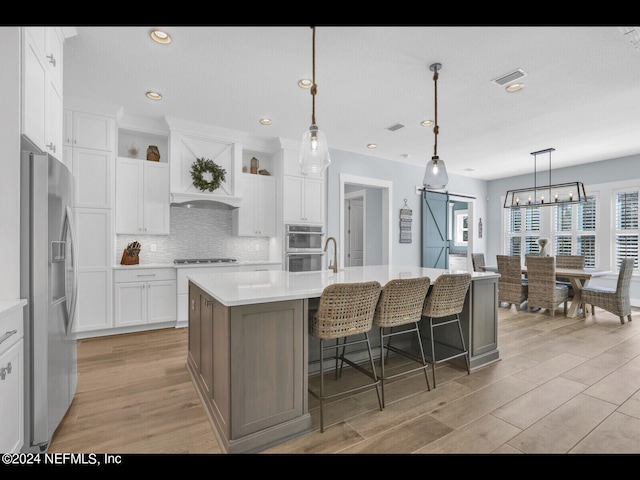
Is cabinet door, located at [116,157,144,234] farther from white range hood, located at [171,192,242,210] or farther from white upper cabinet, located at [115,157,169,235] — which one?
white range hood, located at [171,192,242,210]

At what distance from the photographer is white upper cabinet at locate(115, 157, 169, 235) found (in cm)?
411

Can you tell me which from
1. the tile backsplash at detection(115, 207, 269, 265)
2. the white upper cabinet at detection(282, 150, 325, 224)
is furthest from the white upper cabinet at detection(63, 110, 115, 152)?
the white upper cabinet at detection(282, 150, 325, 224)

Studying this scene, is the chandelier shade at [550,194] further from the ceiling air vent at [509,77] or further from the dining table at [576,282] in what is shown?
the ceiling air vent at [509,77]

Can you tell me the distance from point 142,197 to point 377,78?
3233 mm

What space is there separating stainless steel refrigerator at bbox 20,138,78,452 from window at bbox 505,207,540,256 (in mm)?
8027

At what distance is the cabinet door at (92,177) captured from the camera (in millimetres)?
3770

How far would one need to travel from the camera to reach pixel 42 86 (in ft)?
6.68

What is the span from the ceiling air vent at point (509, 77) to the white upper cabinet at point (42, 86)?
3633 mm

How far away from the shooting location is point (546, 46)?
2.62 m

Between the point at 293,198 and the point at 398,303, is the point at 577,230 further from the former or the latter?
the point at 398,303

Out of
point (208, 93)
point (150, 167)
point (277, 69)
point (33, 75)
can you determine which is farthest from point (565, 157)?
point (33, 75)

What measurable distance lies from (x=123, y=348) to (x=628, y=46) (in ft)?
17.9

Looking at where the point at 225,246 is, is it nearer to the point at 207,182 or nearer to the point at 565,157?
the point at 207,182
